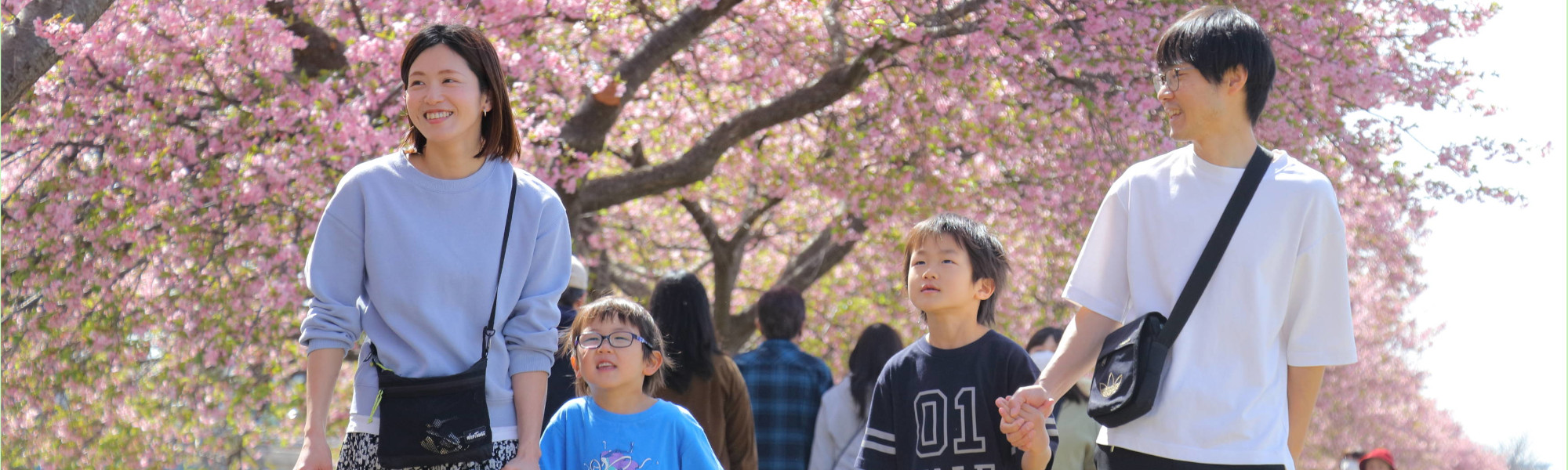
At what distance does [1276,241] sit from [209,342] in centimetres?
560

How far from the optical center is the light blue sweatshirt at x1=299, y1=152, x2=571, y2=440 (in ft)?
7.07

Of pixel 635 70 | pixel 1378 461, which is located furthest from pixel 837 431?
pixel 635 70

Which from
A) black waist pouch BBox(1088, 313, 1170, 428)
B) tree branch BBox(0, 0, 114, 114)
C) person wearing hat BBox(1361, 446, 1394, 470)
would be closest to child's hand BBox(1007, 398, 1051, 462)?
black waist pouch BBox(1088, 313, 1170, 428)

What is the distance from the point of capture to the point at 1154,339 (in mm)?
2061

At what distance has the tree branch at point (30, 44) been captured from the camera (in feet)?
12.6

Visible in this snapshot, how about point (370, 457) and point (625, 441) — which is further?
point (625, 441)

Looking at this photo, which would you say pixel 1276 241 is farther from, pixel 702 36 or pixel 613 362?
pixel 702 36

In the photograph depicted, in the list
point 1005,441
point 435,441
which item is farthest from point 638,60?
point 435,441

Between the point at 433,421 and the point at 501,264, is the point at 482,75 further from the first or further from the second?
the point at 433,421

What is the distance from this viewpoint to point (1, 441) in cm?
676

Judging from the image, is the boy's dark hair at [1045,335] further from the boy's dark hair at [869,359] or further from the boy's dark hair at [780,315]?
the boy's dark hair at [780,315]

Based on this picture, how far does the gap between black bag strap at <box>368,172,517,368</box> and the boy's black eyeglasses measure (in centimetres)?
72

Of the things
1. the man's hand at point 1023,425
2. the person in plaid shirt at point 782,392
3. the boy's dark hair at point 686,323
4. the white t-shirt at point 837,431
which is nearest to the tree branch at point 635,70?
the person in plaid shirt at point 782,392

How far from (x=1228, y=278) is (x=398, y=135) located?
4.33m
